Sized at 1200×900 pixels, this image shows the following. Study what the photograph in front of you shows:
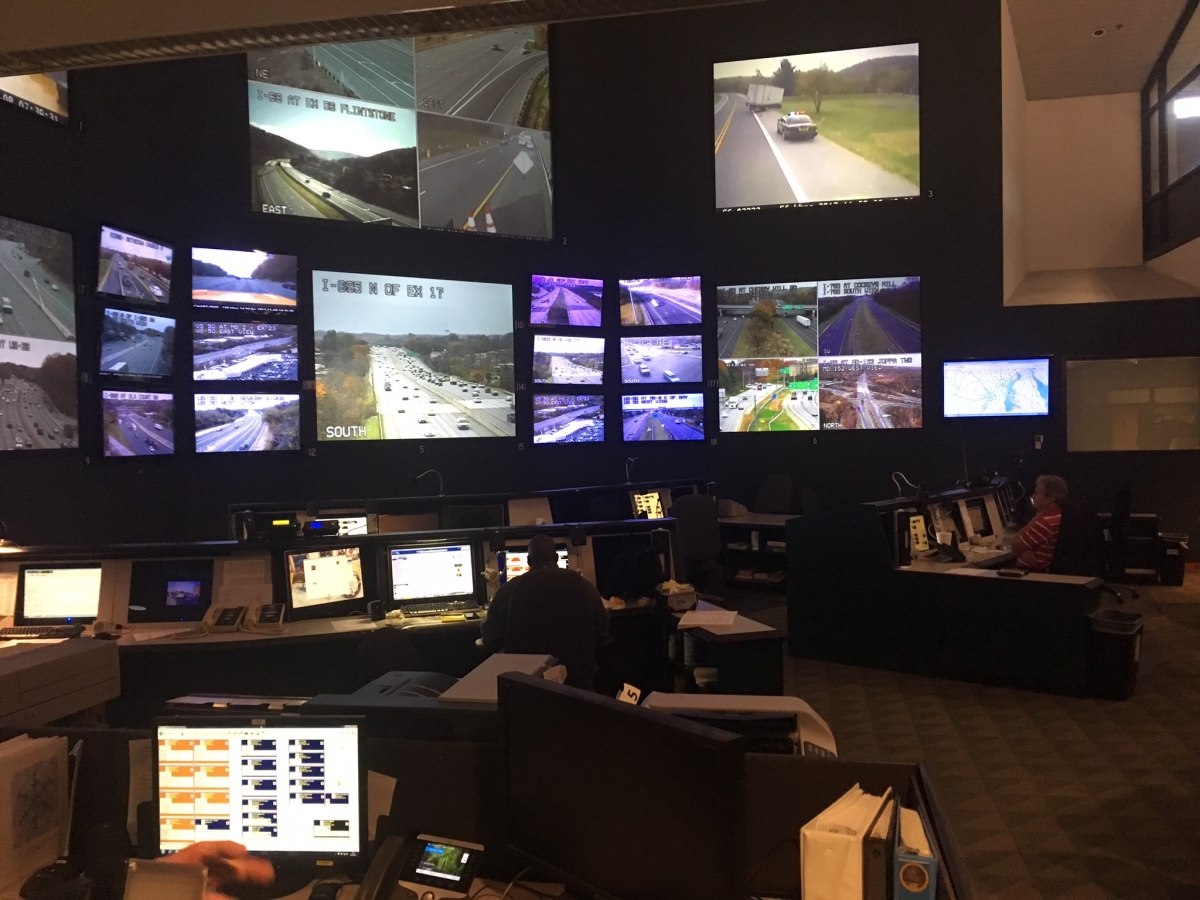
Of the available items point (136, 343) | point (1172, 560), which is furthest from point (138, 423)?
point (1172, 560)

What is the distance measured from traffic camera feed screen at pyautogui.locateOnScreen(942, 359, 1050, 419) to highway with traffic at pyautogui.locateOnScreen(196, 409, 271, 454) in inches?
274

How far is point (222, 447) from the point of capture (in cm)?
667

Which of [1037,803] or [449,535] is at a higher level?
[449,535]

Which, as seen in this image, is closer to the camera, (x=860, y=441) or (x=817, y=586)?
(x=817, y=586)

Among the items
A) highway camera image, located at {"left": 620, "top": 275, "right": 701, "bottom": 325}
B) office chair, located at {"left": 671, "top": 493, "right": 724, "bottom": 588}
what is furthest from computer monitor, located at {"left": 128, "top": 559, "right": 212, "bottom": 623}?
highway camera image, located at {"left": 620, "top": 275, "right": 701, "bottom": 325}

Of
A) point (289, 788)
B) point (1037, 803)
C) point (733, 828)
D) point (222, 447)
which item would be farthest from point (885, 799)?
point (222, 447)

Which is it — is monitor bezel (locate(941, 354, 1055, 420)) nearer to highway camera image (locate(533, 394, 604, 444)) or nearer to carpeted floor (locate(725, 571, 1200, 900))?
carpeted floor (locate(725, 571, 1200, 900))

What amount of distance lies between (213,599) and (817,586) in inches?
162

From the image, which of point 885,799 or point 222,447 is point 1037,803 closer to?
point 885,799

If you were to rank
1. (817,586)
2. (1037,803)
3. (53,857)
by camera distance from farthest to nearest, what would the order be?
(817,586) → (1037,803) → (53,857)

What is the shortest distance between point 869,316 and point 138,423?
23.4 ft

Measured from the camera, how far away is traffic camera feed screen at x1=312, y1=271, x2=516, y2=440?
24.4 feet

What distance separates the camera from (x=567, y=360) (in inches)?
343

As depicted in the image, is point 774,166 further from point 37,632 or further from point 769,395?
point 37,632
